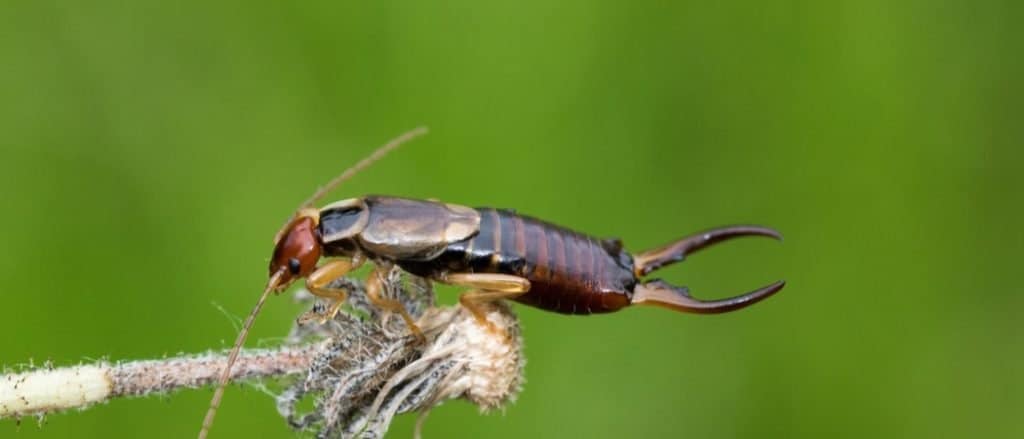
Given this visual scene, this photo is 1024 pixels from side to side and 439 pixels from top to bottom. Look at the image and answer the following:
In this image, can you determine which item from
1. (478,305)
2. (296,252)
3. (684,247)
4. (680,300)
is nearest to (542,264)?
(478,305)

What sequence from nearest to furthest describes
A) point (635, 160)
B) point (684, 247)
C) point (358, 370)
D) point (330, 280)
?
point (358, 370), point (330, 280), point (684, 247), point (635, 160)

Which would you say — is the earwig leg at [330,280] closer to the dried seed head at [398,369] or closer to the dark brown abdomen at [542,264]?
the dried seed head at [398,369]

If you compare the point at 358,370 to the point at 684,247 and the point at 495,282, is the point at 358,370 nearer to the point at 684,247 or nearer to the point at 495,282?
the point at 495,282

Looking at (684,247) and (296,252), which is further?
(684,247)

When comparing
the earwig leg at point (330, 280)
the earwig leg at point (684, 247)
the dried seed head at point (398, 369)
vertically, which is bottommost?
the dried seed head at point (398, 369)

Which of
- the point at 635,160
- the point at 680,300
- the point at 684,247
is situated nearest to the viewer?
the point at 680,300

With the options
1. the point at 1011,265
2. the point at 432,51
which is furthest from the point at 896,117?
the point at 432,51

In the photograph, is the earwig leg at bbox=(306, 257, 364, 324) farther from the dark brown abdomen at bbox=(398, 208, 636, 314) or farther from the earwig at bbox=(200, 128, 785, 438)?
the dark brown abdomen at bbox=(398, 208, 636, 314)

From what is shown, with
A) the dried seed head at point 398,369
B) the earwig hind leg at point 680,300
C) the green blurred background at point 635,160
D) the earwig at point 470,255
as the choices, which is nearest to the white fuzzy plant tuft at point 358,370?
the dried seed head at point 398,369
